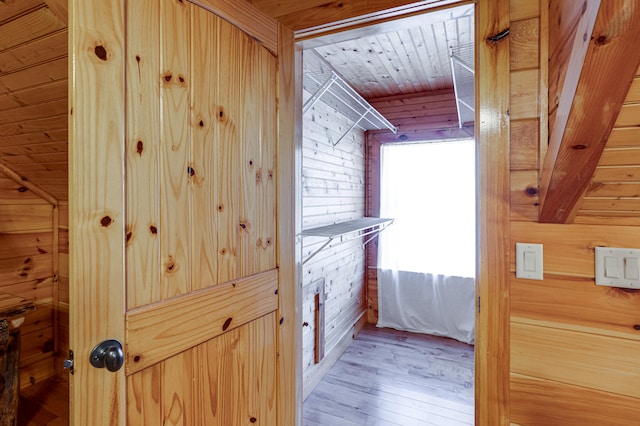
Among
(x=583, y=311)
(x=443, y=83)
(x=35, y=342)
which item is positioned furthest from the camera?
(x=443, y=83)

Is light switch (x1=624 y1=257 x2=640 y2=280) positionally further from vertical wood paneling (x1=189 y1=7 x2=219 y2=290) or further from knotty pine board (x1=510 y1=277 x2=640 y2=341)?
vertical wood paneling (x1=189 y1=7 x2=219 y2=290)

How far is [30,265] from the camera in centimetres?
226

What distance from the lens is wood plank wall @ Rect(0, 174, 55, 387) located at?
2133 mm

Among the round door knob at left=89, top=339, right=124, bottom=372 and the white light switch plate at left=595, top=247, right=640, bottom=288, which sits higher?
the white light switch plate at left=595, top=247, right=640, bottom=288

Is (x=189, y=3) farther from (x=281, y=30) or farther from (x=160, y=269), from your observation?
(x=160, y=269)

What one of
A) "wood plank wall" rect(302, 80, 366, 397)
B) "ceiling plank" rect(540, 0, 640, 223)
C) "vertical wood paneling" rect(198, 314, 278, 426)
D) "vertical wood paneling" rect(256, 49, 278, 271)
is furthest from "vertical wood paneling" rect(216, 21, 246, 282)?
"wood plank wall" rect(302, 80, 366, 397)

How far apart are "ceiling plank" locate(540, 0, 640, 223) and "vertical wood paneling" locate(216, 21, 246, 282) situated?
0.89 metres

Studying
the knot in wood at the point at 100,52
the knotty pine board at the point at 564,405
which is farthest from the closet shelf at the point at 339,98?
the knotty pine board at the point at 564,405

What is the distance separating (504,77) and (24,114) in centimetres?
204

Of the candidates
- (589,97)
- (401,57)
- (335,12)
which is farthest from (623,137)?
(401,57)

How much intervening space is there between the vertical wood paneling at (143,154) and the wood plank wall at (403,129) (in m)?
3.03

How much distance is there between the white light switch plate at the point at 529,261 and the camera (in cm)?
100

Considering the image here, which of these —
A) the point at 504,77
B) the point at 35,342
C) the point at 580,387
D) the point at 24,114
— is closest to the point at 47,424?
the point at 35,342

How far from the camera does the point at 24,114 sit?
1.54 metres
